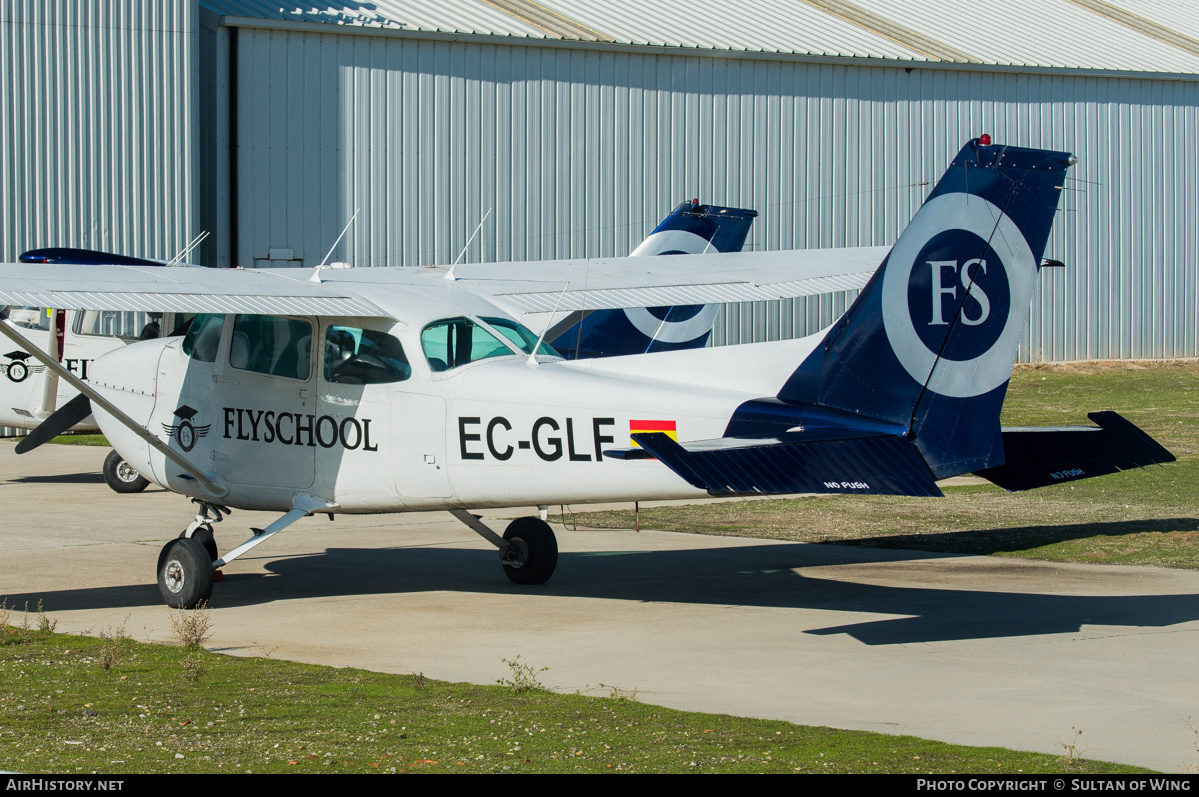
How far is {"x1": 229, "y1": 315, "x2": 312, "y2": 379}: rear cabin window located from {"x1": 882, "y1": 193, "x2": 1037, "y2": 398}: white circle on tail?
409cm

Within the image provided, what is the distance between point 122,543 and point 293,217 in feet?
45.2

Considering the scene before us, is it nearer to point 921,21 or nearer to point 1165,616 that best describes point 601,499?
point 1165,616

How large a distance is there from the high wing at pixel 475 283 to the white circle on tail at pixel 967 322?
2.67 m

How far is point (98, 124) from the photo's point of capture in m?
24.0

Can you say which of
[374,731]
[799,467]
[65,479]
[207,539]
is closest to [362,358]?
[207,539]

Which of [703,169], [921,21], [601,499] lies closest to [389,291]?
[601,499]

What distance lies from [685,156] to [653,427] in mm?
21530

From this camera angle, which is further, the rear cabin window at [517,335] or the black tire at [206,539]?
the black tire at [206,539]

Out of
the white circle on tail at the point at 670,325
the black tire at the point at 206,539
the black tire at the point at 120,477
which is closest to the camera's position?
the black tire at the point at 206,539

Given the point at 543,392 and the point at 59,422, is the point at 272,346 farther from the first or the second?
the point at 59,422

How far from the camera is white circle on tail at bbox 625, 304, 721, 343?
14.6 m

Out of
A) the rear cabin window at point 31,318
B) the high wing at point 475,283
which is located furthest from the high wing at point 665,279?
the rear cabin window at point 31,318

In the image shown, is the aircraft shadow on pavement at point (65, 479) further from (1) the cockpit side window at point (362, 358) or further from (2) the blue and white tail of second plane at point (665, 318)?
(1) the cockpit side window at point (362, 358)

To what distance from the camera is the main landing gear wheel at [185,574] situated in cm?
966
